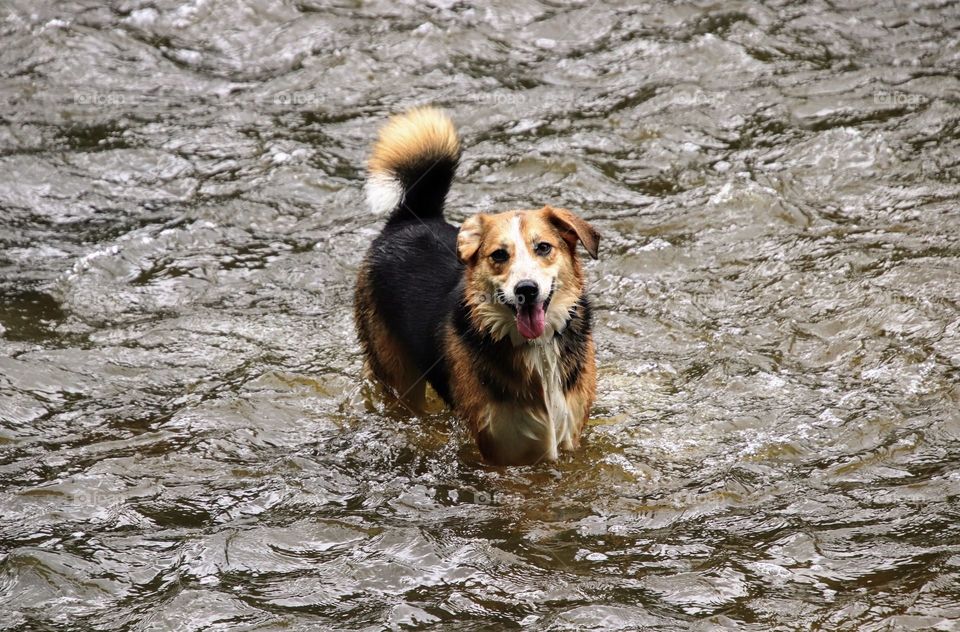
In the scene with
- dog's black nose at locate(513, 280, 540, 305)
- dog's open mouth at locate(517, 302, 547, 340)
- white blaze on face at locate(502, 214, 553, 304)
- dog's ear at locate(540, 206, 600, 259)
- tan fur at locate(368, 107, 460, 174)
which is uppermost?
tan fur at locate(368, 107, 460, 174)

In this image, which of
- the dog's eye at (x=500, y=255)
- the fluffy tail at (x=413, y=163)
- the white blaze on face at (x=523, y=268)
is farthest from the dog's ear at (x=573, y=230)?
the fluffy tail at (x=413, y=163)

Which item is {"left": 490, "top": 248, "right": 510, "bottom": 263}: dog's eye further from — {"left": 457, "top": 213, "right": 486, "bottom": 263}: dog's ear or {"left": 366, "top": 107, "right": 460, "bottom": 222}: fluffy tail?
{"left": 366, "top": 107, "right": 460, "bottom": 222}: fluffy tail

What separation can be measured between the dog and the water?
30 centimetres

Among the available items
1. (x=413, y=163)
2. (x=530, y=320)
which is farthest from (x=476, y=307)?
(x=413, y=163)

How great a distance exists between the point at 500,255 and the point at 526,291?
230 millimetres

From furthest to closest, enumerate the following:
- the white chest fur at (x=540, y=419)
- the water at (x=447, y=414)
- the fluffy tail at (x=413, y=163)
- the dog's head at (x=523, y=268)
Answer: the fluffy tail at (x=413, y=163) < the white chest fur at (x=540, y=419) < the dog's head at (x=523, y=268) < the water at (x=447, y=414)

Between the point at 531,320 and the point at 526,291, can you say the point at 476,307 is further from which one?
the point at 526,291

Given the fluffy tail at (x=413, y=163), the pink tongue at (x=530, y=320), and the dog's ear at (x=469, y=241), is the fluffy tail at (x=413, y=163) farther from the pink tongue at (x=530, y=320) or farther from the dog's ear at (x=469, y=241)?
the pink tongue at (x=530, y=320)

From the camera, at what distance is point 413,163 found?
5.43 m

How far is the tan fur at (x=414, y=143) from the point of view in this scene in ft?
17.8

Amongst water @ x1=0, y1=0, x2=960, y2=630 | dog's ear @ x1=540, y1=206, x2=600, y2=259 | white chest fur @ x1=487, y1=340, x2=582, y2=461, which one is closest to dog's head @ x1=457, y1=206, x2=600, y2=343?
dog's ear @ x1=540, y1=206, x2=600, y2=259

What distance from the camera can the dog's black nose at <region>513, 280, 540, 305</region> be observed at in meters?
4.30

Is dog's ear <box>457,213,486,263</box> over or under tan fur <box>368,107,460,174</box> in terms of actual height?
under

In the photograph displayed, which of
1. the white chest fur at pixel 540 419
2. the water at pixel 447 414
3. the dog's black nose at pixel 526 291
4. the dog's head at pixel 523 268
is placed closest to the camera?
the water at pixel 447 414
